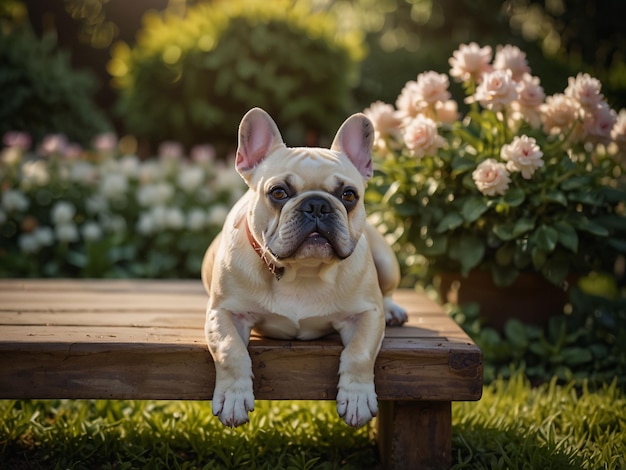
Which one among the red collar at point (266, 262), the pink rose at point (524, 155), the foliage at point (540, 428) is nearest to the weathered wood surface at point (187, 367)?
the red collar at point (266, 262)

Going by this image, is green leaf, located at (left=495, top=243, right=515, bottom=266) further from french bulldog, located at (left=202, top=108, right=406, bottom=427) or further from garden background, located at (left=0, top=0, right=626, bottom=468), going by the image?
french bulldog, located at (left=202, top=108, right=406, bottom=427)

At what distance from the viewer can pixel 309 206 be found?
2.38 m

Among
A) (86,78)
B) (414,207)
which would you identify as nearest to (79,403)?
(414,207)

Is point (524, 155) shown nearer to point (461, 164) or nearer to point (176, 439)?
point (461, 164)

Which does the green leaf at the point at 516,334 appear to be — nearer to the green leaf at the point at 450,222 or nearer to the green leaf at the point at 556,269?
the green leaf at the point at 556,269

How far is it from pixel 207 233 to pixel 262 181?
130 inches

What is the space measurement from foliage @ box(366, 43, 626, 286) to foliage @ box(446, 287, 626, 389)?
279 mm

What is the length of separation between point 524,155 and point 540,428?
139 cm

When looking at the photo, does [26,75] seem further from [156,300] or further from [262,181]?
[262,181]

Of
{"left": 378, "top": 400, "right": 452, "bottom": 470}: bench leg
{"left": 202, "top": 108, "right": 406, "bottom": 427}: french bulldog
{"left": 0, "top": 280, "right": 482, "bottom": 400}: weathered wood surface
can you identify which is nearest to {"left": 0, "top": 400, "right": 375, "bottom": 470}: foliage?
{"left": 378, "top": 400, "right": 452, "bottom": 470}: bench leg

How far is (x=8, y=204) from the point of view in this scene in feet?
17.8

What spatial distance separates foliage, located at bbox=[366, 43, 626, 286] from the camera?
3.79 meters

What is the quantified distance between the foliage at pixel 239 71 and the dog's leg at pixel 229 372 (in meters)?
4.62

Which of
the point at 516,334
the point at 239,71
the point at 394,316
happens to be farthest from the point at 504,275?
the point at 239,71
